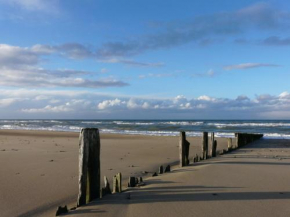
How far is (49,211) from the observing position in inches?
211

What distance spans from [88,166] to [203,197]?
85.1 inches

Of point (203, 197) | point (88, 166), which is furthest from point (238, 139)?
point (88, 166)

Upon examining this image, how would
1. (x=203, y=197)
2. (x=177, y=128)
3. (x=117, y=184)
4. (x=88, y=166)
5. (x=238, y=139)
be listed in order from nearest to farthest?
(x=88, y=166)
(x=203, y=197)
(x=117, y=184)
(x=238, y=139)
(x=177, y=128)

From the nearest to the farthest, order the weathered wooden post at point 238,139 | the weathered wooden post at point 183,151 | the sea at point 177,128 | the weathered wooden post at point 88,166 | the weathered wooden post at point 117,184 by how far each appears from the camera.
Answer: the weathered wooden post at point 88,166 → the weathered wooden post at point 117,184 → the weathered wooden post at point 183,151 → the weathered wooden post at point 238,139 → the sea at point 177,128

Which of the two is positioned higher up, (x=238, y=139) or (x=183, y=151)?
(x=183, y=151)

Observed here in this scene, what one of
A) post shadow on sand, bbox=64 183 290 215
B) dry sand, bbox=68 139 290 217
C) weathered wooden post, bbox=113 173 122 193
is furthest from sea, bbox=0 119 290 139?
weathered wooden post, bbox=113 173 122 193

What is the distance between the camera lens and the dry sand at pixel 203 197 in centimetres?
478

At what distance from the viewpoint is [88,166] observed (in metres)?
5.39

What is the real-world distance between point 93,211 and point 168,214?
1191 mm

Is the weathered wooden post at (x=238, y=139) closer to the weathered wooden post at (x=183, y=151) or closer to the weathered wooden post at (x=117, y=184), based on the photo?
the weathered wooden post at (x=183, y=151)

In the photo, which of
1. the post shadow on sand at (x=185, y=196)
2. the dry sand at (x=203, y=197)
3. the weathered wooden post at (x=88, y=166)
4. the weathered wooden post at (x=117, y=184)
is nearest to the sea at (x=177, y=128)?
the dry sand at (x=203, y=197)

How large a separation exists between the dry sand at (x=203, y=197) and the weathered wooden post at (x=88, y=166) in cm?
21

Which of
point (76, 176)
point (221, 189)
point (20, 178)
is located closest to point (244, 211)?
point (221, 189)

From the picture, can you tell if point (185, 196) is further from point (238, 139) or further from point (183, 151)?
point (238, 139)
